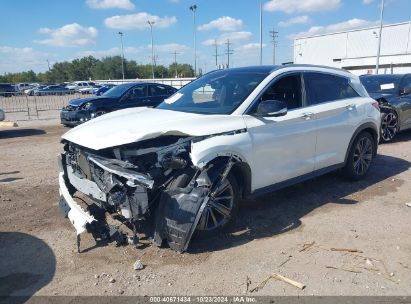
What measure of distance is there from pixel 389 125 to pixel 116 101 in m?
8.50

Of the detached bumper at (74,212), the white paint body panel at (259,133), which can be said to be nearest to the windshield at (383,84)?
the white paint body panel at (259,133)

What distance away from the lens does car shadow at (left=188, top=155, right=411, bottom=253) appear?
4.31 meters

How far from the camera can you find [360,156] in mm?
6320

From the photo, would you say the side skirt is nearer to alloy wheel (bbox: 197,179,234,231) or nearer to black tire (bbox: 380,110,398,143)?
alloy wheel (bbox: 197,179,234,231)

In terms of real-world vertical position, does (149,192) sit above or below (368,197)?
above

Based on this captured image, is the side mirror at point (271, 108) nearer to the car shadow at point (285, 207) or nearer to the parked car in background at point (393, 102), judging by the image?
the car shadow at point (285, 207)

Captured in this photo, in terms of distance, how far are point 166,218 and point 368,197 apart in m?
3.36

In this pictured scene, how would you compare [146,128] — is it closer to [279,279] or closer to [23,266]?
[23,266]

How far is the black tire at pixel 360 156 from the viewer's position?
6098mm

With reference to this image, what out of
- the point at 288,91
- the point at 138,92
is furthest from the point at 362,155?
the point at 138,92

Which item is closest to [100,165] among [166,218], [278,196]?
[166,218]

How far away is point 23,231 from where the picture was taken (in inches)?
180

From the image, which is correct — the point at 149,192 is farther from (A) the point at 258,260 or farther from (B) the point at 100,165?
(A) the point at 258,260

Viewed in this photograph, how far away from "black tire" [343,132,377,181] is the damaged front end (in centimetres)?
279
